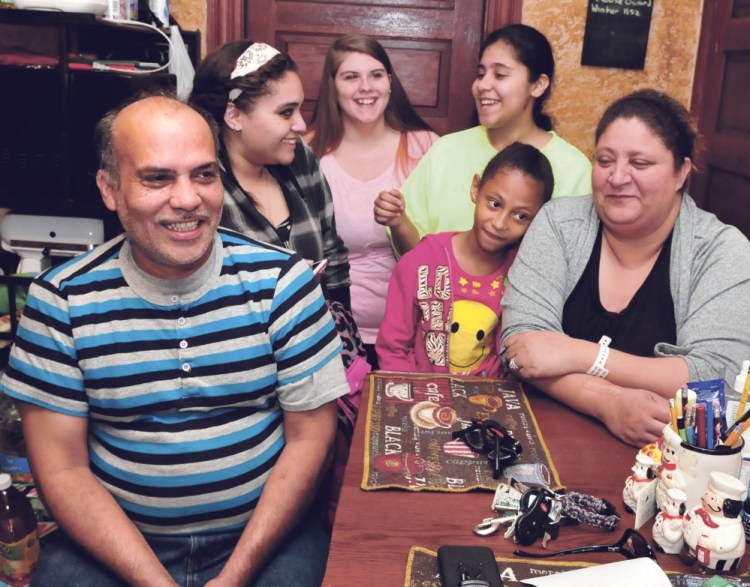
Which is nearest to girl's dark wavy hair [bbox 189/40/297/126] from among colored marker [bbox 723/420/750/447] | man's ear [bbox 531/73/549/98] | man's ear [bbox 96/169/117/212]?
man's ear [bbox 96/169/117/212]

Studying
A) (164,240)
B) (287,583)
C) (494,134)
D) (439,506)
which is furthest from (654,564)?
(494,134)

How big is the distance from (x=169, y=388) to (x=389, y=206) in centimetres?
99

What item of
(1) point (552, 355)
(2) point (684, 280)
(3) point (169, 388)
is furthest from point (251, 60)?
(2) point (684, 280)

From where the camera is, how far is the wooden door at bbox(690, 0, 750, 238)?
260 cm

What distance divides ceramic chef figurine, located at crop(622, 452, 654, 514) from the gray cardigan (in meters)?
0.46

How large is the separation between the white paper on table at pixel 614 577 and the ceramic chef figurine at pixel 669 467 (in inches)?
Answer: 4.9

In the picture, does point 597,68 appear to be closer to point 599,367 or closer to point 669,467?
point 599,367

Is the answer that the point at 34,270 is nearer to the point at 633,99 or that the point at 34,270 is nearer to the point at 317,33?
the point at 317,33

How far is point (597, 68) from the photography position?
3.02 m

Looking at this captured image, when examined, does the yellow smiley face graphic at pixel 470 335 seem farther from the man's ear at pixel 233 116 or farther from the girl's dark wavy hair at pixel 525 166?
the man's ear at pixel 233 116

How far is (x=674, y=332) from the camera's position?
5.33ft

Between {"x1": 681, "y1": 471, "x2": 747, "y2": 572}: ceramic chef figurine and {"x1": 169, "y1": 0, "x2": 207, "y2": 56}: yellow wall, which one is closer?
{"x1": 681, "y1": 471, "x2": 747, "y2": 572}: ceramic chef figurine

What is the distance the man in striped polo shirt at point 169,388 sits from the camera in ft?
4.44

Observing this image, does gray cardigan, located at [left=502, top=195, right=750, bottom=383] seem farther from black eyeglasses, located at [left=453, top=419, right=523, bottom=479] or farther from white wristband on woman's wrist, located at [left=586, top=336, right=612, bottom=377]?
black eyeglasses, located at [left=453, top=419, right=523, bottom=479]
